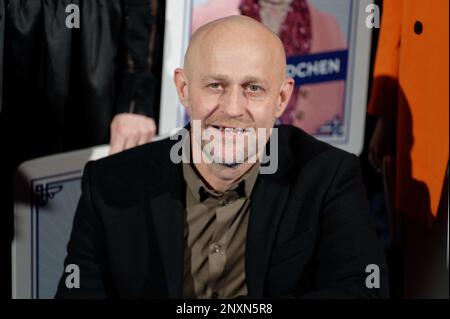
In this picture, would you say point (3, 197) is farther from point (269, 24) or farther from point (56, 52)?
point (269, 24)

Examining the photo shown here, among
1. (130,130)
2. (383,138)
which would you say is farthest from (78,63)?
(383,138)

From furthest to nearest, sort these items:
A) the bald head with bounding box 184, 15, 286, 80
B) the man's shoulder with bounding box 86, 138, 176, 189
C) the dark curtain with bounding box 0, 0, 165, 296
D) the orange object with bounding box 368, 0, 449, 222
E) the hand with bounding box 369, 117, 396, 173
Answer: the hand with bounding box 369, 117, 396, 173 < the orange object with bounding box 368, 0, 449, 222 < the dark curtain with bounding box 0, 0, 165, 296 < the man's shoulder with bounding box 86, 138, 176, 189 < the bald head with bounding box 184, 15, 286, 80

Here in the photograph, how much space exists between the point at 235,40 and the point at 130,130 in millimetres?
Answer: 491

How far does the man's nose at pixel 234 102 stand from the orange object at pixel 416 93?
0.62 meters

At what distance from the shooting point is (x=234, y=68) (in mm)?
1599

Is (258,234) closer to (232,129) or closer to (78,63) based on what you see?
(232,129)

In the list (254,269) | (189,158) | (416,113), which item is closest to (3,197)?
(189,158)

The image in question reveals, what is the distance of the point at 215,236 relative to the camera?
1.70 metres

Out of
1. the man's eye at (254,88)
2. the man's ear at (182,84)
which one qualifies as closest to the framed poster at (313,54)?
the man's ear at (182,84)

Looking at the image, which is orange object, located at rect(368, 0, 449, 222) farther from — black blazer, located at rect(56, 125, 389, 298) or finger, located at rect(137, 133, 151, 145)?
finger, located at rect(137, 133, 151, 145)

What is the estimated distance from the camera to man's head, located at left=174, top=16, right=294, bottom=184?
1.60 meters

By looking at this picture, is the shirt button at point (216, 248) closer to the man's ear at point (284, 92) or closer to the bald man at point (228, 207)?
the bald man at point (228, 207)

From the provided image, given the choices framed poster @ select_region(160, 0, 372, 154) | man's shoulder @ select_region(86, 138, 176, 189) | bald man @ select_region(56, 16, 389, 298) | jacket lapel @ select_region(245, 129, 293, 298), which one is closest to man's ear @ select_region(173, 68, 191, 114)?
bald man @ select_region(56, 16, 389, 298)
